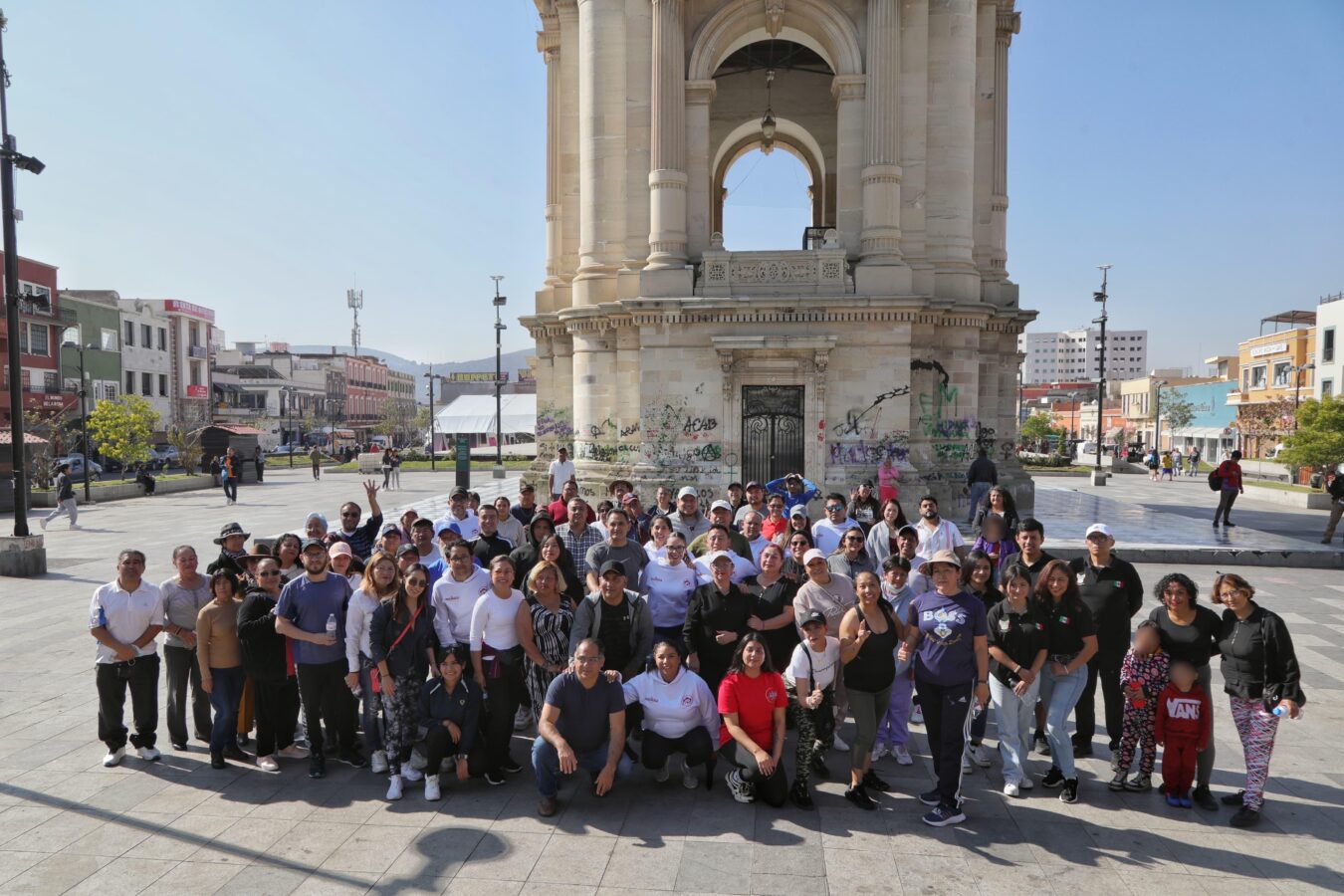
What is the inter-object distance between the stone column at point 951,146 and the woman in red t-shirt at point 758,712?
15.5 metres

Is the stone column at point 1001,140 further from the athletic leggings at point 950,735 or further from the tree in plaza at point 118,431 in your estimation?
the tree in plaza at point 118,431

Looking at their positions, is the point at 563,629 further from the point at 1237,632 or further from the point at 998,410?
the point at 998,410

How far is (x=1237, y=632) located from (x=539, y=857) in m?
5.07

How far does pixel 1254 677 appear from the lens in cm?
568

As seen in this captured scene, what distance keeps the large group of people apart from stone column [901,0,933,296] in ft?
44.4

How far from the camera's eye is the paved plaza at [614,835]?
5.03m

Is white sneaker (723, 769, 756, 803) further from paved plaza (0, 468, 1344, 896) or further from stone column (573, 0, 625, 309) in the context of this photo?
stone column (573, 0, 625, 309)

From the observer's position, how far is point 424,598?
641 cm

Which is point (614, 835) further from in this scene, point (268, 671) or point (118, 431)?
point (118, 431)

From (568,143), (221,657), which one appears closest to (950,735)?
(221,657)

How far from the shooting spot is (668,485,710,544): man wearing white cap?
9.23 meters

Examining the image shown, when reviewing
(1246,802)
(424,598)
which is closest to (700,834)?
(424,598)

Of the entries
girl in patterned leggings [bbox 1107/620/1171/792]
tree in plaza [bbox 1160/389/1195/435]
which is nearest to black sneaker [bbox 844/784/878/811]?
girl in patterned leggings [bbox 1107/620/1171/792]

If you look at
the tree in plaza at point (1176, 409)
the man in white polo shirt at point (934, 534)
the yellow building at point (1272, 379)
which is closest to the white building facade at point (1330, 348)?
the yellow building at point (1272, 379)
